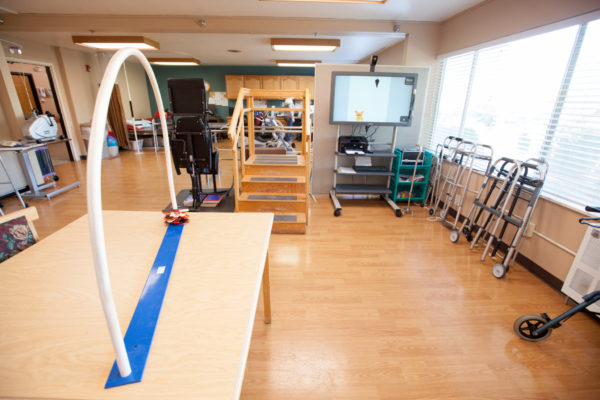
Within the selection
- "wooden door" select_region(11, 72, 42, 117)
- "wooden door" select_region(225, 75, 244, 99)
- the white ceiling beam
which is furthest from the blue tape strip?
"wooden door" select_region(225, 75, 244, 99)

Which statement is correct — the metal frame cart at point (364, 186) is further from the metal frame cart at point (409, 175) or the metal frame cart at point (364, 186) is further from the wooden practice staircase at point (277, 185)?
the wooden practice staircase at point (277, 185)

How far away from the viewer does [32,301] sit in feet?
2.83

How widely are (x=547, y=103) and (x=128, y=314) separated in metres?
3.39

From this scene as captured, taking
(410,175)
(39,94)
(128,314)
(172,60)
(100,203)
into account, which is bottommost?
(410,175)

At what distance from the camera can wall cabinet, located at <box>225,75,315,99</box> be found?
29.7ft

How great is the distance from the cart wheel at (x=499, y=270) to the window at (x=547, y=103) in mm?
766

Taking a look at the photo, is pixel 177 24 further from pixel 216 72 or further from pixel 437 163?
pixel 216 72

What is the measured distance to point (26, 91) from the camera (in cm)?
584

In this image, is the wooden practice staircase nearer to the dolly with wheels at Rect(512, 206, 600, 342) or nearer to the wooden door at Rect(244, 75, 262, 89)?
the dolly with wheels at Rect(512, 206, 600, 342)

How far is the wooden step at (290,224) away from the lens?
303cm

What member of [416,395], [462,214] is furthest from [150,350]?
[462,214]

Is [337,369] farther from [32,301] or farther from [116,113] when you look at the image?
[116,113]

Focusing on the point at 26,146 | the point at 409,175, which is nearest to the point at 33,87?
the point at 26,146

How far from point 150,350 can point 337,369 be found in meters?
1.20
